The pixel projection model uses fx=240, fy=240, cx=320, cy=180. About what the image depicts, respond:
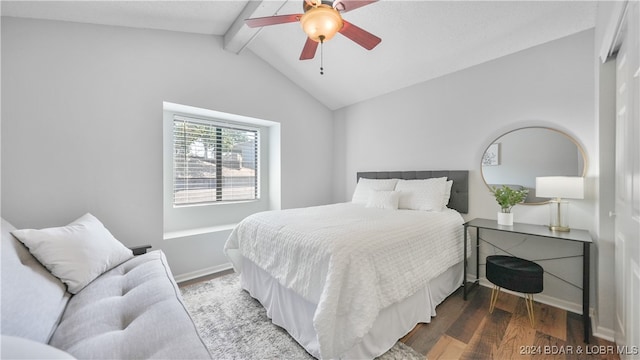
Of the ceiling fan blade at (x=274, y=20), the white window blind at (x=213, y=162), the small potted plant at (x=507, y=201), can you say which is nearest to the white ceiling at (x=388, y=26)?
the ceiling fan blade at (x=274, y=20)

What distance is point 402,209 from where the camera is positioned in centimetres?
284

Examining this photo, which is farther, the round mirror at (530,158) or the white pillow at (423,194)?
the white pillow at (423,194)

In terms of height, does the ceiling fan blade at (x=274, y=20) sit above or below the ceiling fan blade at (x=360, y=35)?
above

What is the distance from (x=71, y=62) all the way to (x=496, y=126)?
4.17 metres

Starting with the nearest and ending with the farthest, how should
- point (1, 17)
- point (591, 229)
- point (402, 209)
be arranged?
point (1, 17) → point (591, 229) → point (402, 209)

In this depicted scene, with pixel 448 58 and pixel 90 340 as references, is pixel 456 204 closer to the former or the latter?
pixel 448 58

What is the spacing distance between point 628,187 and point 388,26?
222 cm

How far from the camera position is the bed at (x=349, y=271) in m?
1.40

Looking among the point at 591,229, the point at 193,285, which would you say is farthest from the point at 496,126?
the point at 193,285

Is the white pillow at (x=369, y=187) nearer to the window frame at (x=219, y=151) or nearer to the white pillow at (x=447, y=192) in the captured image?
the white pillow at (x=447, y=192)

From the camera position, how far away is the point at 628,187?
1346 mm

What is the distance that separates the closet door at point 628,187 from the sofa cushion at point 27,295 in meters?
2.67

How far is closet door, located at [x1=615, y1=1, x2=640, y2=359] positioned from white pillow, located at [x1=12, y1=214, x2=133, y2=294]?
296 cm

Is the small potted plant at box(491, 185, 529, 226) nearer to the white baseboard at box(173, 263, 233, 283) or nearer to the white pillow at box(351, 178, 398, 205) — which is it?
the white pillow at box(351, 178, 398, 205)
